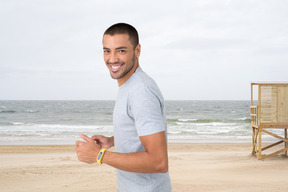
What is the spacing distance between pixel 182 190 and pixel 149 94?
5.22 meters

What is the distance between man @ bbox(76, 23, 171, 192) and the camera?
4.68 ft

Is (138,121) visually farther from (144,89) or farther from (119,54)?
(119,54)

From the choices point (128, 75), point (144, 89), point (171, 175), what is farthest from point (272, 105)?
point (144, 89)

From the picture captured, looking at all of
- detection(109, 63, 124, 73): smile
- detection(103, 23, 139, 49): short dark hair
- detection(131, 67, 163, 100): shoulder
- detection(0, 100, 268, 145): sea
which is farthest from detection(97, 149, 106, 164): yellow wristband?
detection(0, 100, 268, 145): sea

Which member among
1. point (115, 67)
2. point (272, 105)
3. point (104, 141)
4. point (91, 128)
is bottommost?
point (91, 128)

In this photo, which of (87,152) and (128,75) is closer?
(87,152)

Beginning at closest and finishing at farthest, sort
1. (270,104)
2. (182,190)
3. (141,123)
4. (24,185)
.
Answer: (141,123) → (182,190) → (24,185) → (270,104)

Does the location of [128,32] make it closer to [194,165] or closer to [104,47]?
[104,47]

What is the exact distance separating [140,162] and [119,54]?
55cm

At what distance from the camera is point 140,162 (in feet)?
4.70

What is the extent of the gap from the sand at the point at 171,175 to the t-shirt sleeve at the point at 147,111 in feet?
16.9

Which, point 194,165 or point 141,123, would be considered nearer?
point 141,123

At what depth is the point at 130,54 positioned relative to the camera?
1639 millimetres

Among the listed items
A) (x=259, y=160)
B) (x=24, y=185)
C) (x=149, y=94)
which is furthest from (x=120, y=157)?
(x=259, y=160)
